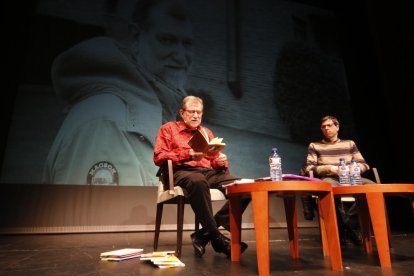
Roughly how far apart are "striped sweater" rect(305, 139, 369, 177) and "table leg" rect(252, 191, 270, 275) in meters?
1.17

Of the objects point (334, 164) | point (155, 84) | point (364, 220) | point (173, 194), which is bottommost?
point (364, 220)

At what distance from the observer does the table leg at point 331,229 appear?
151 cm

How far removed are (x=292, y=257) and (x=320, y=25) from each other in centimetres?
355

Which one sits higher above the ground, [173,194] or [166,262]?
[173,194]

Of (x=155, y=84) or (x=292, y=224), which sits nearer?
(x=292, y=224)

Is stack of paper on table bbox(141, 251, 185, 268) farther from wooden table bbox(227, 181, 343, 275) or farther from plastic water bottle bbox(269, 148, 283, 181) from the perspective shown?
plastic water bottle bbox(269, 148, 283, 181)

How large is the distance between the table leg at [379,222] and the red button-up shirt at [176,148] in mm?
961

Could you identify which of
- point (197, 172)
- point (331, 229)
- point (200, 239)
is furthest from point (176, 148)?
point (331, 229)

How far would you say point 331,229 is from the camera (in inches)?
62.0

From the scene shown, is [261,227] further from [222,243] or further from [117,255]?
[117,255]

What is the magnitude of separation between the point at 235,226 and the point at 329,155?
1.25m

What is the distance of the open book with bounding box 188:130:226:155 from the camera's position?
1.89m

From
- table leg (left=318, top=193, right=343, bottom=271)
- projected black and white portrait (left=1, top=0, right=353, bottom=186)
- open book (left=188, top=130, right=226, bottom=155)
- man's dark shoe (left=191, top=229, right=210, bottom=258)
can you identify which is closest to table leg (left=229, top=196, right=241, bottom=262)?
man's dark shoe (left=191, top=229, right=210, bottom=258)

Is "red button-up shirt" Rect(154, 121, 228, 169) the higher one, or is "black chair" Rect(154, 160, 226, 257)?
"red button-up shirt" Rect(154, 121, 228, 169)
